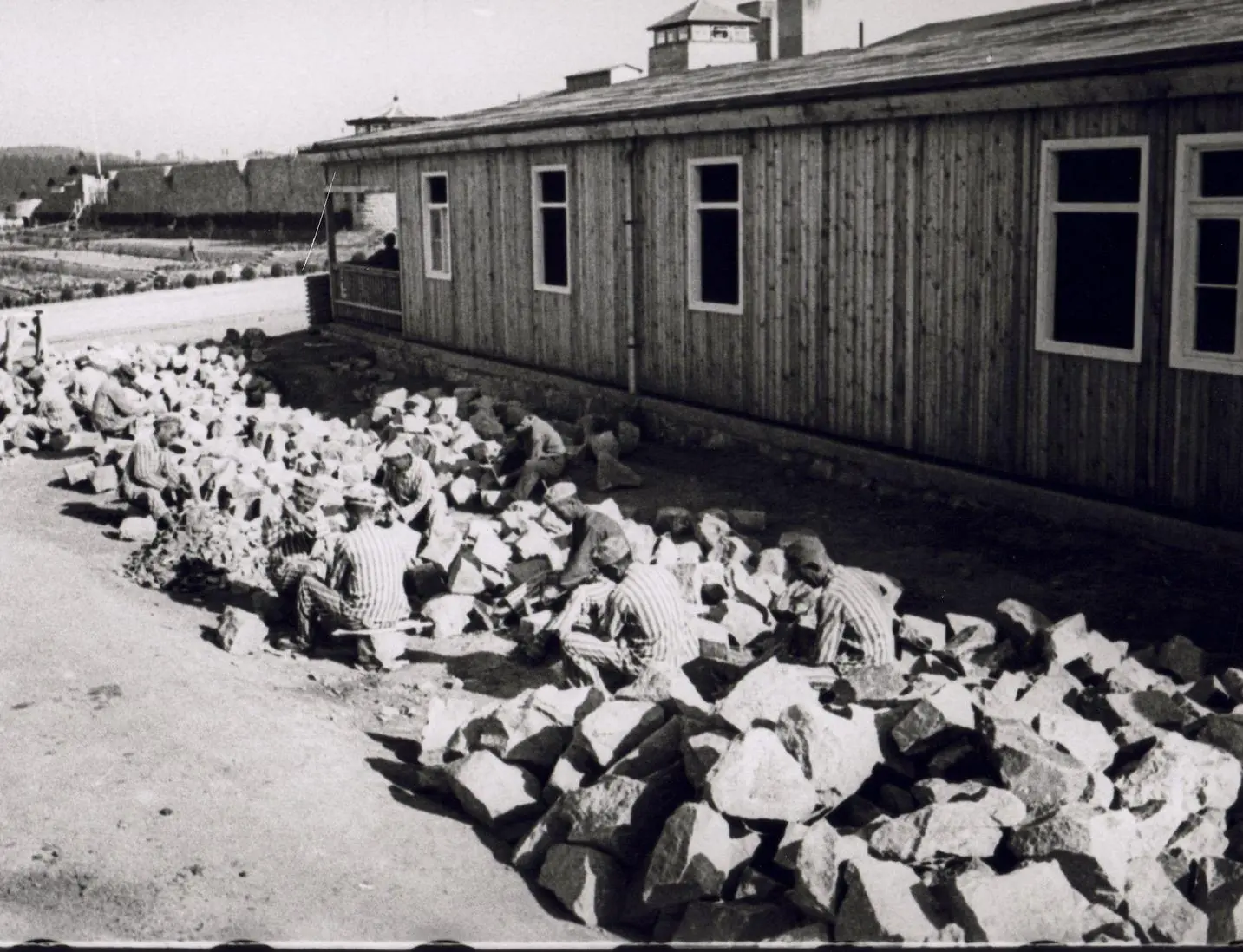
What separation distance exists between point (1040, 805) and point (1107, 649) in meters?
2.33

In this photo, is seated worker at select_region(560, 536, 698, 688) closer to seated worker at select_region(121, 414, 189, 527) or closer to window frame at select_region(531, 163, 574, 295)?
seated worker at select_region(121, 414, 189, 527)

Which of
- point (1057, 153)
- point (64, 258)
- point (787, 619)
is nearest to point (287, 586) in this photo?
point (787, 619)

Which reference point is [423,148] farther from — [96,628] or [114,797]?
[114,797]

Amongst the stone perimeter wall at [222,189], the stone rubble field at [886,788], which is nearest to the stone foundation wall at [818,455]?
the stone rubble field at [886,788]

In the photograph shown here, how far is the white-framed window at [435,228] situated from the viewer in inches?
826

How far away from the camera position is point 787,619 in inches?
385

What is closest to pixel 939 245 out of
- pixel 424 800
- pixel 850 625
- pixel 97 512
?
pixel 850 625

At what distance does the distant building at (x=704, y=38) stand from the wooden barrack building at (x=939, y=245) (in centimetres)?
1624

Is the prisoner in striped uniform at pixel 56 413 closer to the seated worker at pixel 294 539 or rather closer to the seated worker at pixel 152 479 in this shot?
the seated worker at pixel 152 479

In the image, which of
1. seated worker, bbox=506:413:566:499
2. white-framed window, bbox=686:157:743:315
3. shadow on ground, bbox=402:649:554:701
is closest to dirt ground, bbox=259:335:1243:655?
seated worker, bbox=506:413:566:499

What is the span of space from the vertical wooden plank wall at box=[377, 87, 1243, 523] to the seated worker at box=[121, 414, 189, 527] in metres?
5.29

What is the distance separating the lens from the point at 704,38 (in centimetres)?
3450

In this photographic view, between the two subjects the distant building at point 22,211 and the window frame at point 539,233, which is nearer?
the window frame at point 539,233

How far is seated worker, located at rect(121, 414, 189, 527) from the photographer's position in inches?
563
